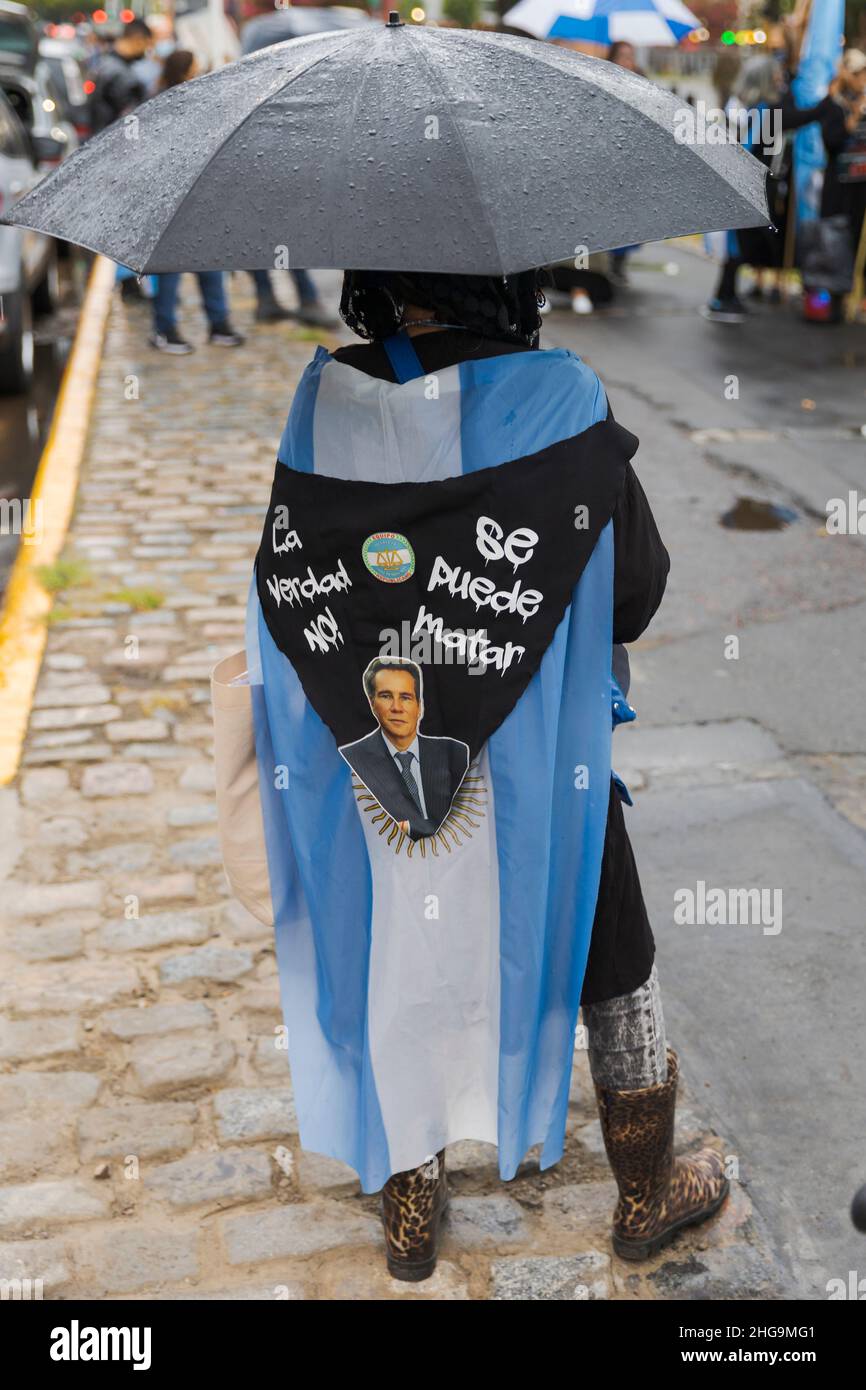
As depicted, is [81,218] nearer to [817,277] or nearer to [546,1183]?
[546,1183]

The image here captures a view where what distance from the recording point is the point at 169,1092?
3.42 m

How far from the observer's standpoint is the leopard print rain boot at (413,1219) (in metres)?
2.79

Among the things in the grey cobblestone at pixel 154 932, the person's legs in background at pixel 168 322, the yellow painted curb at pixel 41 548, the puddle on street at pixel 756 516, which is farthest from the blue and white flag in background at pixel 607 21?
the grey cobblestone at pixel 154 932

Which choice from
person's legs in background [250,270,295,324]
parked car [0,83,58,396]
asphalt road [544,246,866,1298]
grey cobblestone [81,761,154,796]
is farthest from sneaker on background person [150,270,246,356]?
grey cobblestone [81,761,154,796]

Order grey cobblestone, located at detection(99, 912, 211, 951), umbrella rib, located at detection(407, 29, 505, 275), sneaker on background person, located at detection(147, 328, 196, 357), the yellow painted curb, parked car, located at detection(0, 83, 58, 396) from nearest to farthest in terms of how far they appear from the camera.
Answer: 1. umbrella rib, located at detection(407, 29, 505, 275)
2. grey cobblestone, located at detection(99, 912, 211, 951)
3. the yellow painted curb
4. parked car, located at detection(0, 83, 58, 396)
5. sneaker on background person, located at detection(147, 328, 196, 357)

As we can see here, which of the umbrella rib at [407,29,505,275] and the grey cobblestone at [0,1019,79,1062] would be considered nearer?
the umbrella rib at [407,29,505,275]

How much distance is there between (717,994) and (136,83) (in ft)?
38.0

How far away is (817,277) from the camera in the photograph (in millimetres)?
11898

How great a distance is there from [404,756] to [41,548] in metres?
4.80

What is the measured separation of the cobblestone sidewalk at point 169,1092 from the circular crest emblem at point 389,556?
140 centimetres

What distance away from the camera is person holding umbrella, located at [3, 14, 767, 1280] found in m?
2.17

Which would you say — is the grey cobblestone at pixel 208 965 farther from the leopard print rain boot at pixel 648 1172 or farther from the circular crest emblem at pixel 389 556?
the circular crest emblem at pixel 389 556

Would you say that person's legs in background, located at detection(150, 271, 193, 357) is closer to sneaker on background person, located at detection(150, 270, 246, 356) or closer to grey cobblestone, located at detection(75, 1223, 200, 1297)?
sneaker on background person, located at detection(150, 270, 246, 356)

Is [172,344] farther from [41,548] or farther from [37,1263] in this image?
[37,1263]
